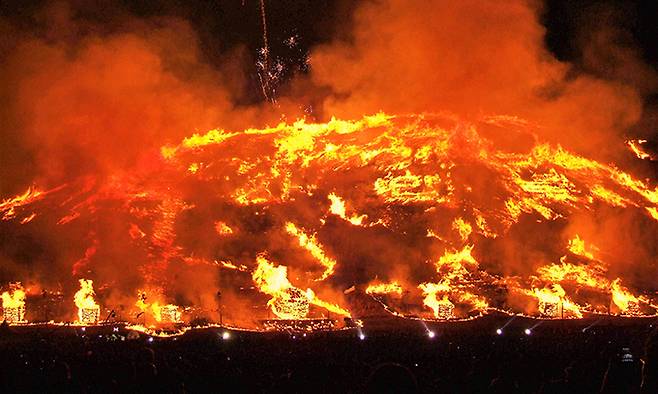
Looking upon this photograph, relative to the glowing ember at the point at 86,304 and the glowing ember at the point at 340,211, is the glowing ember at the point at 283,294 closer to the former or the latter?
the glowing ember at the point at 340,211

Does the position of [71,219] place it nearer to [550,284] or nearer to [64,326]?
[64,326]

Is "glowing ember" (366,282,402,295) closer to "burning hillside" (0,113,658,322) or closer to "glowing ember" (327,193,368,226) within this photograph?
"burning hillside" (0,113,658,322)

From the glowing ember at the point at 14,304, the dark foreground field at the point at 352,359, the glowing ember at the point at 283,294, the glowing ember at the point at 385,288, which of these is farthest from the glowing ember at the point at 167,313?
the glowing ember at the point at 385,288

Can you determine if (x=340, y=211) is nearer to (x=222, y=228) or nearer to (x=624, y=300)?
(x=222, y=228)

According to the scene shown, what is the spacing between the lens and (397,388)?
14164mm

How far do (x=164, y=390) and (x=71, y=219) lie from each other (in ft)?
86.3

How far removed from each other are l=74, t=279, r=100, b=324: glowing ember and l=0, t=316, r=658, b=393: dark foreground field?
158cm

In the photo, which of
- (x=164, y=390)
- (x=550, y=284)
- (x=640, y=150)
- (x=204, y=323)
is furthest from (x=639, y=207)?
(x=164, y=390)

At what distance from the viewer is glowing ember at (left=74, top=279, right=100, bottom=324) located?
1266 inches

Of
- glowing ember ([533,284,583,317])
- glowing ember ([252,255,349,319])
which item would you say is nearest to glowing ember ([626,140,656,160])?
glowing ember ([533,284,583,317])

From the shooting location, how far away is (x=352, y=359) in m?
20.4

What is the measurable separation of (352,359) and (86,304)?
1706 cm

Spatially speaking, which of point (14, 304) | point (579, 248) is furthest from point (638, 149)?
point (14, 304)

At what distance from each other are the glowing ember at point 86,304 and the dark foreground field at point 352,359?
158 centimetres
